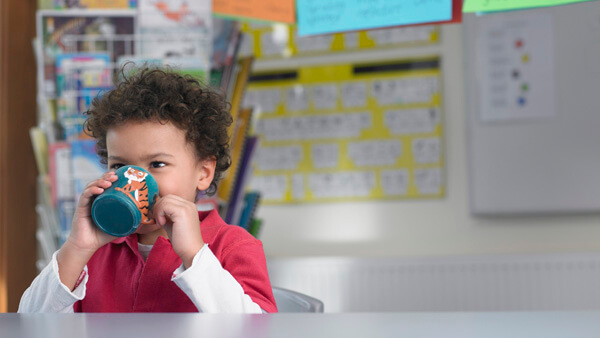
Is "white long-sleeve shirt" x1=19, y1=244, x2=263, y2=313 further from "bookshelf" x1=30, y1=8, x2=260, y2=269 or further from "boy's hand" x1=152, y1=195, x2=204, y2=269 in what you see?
"bookshelf" x1=30, y1=8, x2=260, y2=269

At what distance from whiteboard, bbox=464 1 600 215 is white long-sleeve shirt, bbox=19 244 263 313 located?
1761mm

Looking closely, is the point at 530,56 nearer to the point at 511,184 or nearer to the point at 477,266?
the point at 511,184

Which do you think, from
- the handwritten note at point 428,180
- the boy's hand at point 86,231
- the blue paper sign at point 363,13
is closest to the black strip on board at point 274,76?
the handwritten note at point 428,180

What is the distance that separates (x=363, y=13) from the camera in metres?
→ 1.53

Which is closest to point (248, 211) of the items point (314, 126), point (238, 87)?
point (238, 87)

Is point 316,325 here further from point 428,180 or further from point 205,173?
point 428,180

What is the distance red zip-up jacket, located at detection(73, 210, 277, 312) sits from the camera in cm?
97

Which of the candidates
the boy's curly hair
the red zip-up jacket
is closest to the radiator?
the boy's curly hair

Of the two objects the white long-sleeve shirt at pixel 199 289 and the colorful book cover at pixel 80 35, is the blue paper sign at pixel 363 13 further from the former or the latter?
the white long-sleeve shirt at pixel 199 289

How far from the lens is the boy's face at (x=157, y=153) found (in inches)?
39.4

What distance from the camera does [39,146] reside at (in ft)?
5.80

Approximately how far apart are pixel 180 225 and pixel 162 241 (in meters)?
0.14

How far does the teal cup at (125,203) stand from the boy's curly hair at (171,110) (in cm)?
18

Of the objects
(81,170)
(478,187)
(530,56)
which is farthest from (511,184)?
(81,170)
